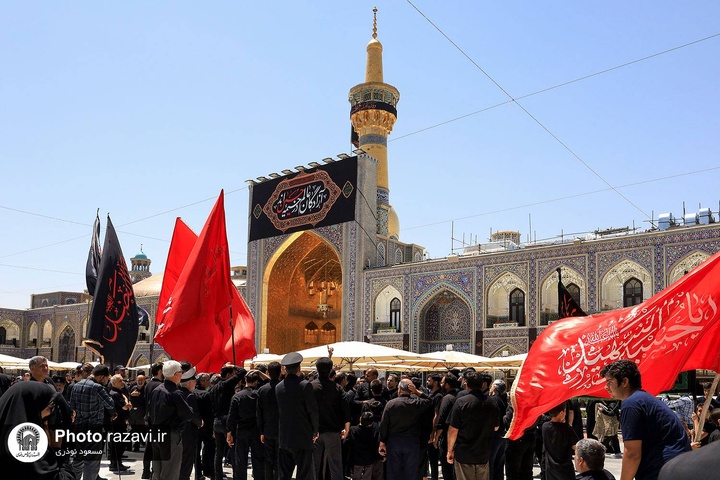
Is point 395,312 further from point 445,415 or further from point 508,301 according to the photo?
point 445,415

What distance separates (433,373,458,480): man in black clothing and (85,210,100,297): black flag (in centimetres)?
779

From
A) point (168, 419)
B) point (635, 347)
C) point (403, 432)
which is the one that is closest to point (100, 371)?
point (168, 419)

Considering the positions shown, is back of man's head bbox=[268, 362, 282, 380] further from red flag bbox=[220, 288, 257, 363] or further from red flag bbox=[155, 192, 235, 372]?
red flag bbox=[220, 288, 257, 363]

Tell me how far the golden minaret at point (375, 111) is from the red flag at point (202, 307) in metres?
20.7

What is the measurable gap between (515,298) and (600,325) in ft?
59.8

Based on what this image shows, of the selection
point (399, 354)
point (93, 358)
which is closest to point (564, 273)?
point (399, 354)

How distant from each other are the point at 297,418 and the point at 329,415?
0.64 meters

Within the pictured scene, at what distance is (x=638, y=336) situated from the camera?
4672 millimetres

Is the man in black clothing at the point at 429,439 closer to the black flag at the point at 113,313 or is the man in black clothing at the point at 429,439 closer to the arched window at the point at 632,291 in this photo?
the black flag at the point at 113,313

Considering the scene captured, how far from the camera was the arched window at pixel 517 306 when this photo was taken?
22578 mm

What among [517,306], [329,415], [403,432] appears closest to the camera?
[403,432]

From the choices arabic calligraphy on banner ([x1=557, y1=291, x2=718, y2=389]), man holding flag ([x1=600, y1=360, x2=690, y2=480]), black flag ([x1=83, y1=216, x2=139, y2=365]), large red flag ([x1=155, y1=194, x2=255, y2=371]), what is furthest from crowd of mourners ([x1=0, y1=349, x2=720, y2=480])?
black flag ([x1=83, y1=216, x2=139, y2=365])

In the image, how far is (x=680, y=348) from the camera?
4.42 m

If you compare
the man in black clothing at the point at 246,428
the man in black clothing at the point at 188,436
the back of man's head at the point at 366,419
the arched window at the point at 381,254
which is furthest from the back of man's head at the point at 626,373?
the arched window at the point at 381,254
